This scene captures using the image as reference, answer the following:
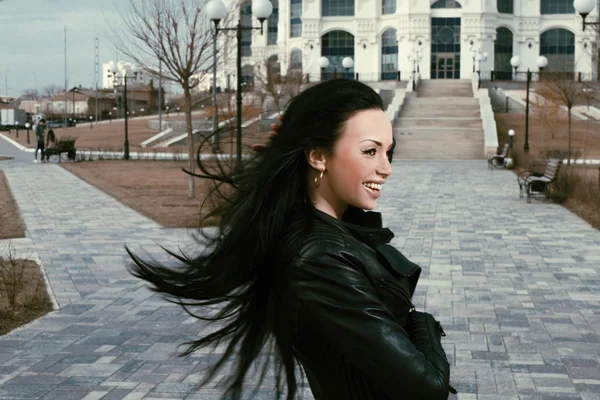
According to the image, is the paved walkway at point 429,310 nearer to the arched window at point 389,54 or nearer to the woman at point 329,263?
Result: the woman at point 329,263

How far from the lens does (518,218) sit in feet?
53.5

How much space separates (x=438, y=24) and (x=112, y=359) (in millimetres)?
73256

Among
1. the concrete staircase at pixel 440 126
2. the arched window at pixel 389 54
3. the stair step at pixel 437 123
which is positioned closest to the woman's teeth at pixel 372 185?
the concrete staircase at pixel 440 126

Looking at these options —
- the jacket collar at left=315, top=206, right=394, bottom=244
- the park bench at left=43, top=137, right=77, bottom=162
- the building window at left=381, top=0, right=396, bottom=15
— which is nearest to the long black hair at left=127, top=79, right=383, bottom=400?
the jacket collar at left=315, top=206, right=394, bottom=244

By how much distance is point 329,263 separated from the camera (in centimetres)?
217

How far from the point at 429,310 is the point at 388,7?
A: 74.0 meters

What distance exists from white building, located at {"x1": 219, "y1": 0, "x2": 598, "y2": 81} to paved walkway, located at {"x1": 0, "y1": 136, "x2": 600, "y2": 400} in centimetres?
6036

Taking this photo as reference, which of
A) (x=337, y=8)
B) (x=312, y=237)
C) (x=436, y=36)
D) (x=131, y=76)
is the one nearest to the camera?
(x=312, y=237)

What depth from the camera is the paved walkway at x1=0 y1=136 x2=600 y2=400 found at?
613 centimetres

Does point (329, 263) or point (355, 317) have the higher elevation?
point (329, 263)

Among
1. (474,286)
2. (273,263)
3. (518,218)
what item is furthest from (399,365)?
(518,218)

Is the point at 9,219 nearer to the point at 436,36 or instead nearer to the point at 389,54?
the point at 436,36

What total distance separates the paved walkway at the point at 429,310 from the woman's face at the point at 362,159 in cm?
49

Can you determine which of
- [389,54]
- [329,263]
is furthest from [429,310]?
[389,54]
